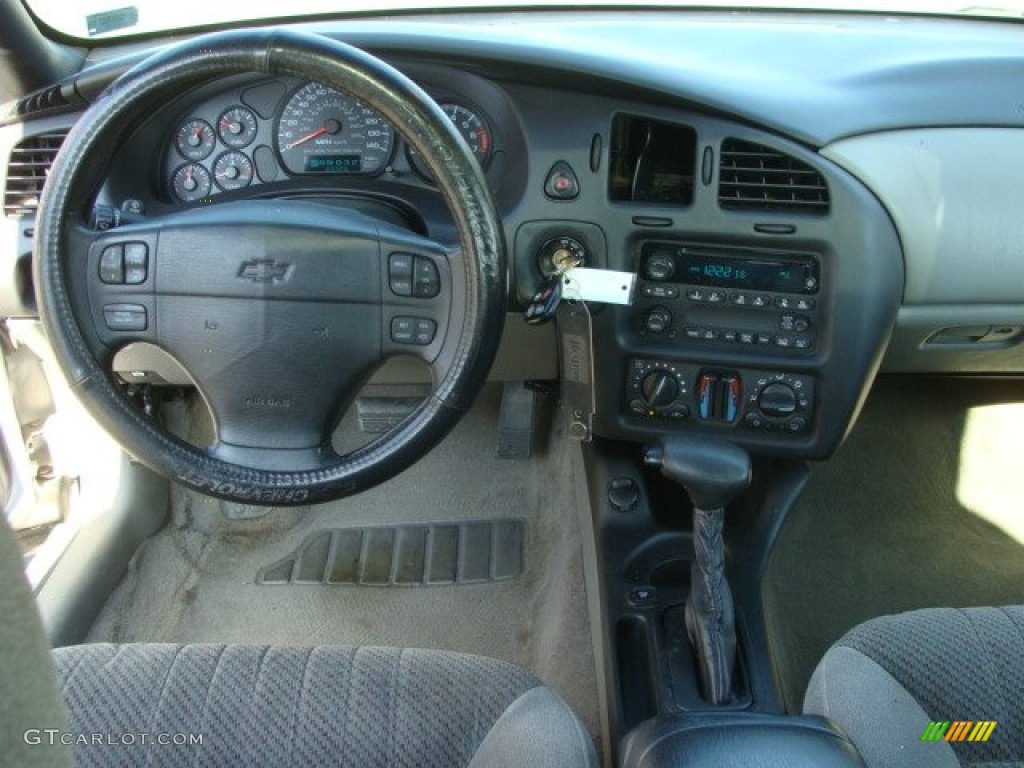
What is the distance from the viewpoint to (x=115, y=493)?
2.22 metres

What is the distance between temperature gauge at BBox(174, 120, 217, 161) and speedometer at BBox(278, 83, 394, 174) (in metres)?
0.12

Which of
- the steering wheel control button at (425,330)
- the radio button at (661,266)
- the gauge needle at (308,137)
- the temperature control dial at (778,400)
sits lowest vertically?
the temperature control dial at (778,400)

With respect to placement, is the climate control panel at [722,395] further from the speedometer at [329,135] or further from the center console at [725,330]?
the speedometer at [329,135]

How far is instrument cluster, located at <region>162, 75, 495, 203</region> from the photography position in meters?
1.56

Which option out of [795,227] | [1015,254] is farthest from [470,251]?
[1015,254]

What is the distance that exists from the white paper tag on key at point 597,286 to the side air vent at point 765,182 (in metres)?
0.20

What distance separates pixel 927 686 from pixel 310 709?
0.79 metres

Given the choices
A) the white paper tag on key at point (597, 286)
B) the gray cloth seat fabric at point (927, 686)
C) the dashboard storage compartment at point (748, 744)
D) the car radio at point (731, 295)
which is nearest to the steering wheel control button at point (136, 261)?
the white paper tag on key at point (597, 286)

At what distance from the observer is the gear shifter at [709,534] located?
1.43 meters

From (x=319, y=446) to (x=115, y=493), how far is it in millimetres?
1109

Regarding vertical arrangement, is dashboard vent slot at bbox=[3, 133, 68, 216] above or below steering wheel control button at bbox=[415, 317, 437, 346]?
above

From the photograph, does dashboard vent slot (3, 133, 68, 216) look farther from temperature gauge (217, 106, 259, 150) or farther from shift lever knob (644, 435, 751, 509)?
shift lever knob (644, 435, 751, 509)

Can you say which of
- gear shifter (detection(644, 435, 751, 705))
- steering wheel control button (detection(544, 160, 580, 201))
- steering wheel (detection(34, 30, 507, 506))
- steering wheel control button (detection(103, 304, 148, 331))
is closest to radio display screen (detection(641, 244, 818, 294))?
steering wheel control button (detection(544, 160, 580, 201))

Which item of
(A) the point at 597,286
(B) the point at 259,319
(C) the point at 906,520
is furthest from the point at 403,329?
(C) the point at 906,520
